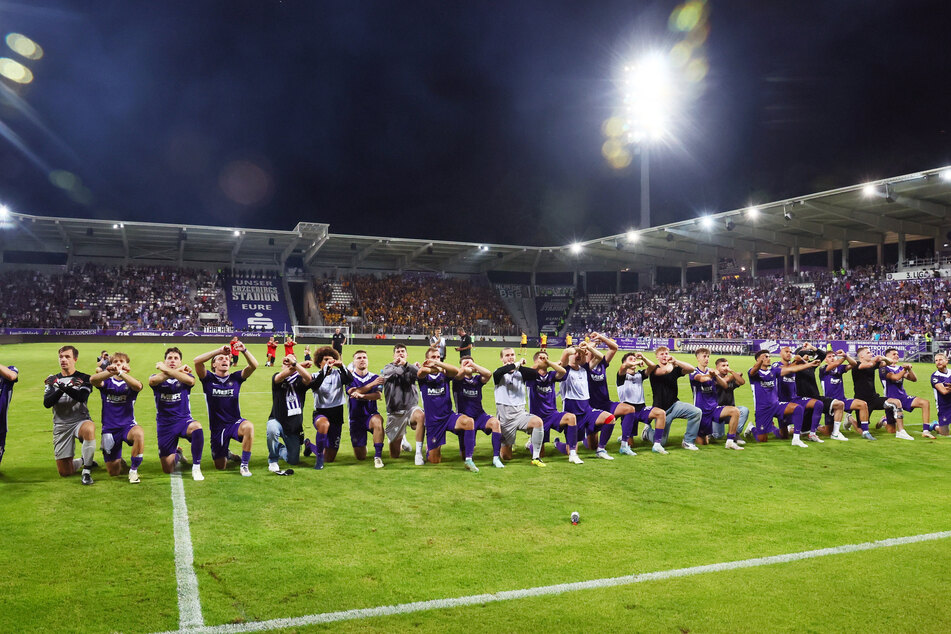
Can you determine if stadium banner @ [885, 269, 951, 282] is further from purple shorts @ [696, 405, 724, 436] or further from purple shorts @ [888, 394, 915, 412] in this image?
purple shorts @ [696, 405, 724, 436]

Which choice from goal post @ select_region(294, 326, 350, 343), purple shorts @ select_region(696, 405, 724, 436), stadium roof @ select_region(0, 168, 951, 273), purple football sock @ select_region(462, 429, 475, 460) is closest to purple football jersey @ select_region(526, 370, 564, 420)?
purple football sock @ select_region(462, 429, 475, 460)

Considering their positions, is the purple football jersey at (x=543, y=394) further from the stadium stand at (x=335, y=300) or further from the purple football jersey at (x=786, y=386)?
the stadium stand at (x=335, y=300)

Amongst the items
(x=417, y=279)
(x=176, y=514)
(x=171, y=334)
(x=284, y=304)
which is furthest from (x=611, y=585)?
(x=417, y=279)

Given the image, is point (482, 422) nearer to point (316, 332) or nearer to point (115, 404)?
point (115, 404)

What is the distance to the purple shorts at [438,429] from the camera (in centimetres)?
858

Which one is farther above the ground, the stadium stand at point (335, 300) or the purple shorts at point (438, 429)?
the stadium stand at point (335, 300)

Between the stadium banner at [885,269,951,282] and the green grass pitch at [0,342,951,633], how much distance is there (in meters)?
36.5

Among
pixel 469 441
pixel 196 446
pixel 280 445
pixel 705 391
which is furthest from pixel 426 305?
pixel 196 446

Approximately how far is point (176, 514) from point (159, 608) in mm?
2240

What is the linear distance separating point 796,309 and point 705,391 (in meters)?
37.4

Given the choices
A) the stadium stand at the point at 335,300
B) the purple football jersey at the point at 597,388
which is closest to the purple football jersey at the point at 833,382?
the purple football jersey at the point at 597,388

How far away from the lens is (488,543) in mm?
5312

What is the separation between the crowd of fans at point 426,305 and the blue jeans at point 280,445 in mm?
45591

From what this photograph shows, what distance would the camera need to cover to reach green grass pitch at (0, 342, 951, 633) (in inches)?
157
